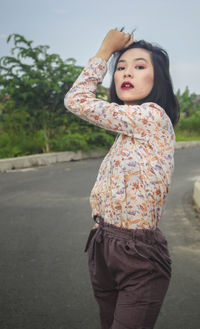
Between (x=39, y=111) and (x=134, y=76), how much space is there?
35.8ft

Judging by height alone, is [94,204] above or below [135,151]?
below

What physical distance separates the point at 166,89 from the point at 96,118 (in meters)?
0.42

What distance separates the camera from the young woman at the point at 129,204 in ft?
5.62

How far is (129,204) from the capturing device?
69.0 inches

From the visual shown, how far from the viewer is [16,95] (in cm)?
1235

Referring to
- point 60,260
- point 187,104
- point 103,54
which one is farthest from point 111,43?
point 187,104

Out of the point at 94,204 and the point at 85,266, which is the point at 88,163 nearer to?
the point at 85,266

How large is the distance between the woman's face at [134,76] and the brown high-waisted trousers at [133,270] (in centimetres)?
61

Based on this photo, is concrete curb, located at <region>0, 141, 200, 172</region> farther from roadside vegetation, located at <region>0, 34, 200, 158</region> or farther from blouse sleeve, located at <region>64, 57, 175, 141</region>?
blouse sleeve, located at <region>64, 57, 175, 141</region>

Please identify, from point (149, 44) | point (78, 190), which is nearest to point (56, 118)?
point (78, 190)

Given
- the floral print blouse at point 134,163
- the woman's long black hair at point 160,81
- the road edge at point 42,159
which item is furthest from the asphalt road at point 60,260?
the road edge at point 42,159

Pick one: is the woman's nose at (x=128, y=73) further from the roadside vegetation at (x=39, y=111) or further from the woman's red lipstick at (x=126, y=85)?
the roadside vegetation at (x=39, y=111)

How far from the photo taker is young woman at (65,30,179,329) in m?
1.71

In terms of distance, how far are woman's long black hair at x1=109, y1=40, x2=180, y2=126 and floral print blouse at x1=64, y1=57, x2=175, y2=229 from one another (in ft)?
0.53
